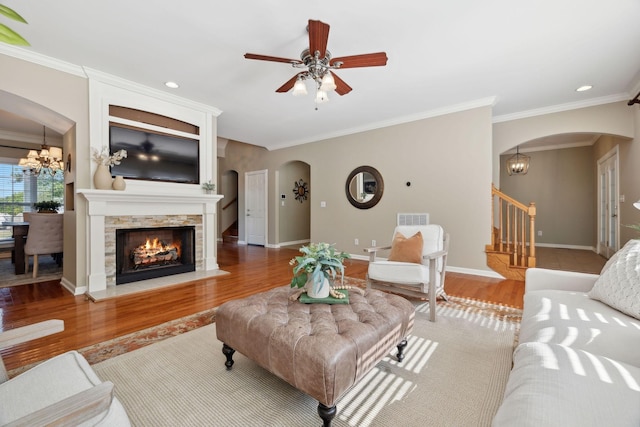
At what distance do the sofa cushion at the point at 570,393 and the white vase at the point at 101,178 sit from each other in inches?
164

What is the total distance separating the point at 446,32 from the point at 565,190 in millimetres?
6475

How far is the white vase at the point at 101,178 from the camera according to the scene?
10.9 feet

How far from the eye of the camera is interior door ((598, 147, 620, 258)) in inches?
187

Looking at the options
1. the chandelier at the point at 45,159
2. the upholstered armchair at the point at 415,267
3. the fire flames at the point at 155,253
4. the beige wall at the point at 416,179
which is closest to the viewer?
the upholstered armchair at the point at 415,267

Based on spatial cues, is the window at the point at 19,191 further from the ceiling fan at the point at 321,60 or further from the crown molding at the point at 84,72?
the ceiling fan at the point at 321,60

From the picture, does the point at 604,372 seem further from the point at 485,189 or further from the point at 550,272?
the point at 485,189

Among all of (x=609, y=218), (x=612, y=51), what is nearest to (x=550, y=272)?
(x=612, y=51)

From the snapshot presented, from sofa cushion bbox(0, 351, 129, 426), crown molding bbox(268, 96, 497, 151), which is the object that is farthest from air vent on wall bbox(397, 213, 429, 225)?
sofa cushion bbox(0, 351, 129, 426)

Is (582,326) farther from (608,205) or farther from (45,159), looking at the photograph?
(45,159)

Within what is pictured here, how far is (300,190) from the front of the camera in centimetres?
781

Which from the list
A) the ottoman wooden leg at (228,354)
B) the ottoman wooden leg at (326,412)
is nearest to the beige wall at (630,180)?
the ottoman wooden leg at (326,412)

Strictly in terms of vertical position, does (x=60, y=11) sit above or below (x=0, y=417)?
above

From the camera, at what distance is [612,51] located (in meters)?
2.80

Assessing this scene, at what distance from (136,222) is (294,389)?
3.28m
